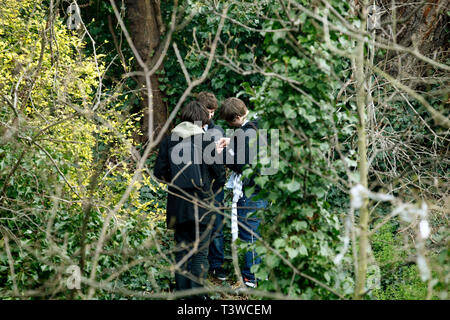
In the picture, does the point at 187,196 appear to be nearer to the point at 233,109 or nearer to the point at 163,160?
the point at 163,160

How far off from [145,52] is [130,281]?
439 cm

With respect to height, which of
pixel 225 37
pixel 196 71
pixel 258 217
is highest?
pixel 225 37

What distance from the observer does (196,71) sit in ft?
26.6

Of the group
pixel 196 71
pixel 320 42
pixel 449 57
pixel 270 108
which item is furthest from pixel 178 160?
pixel 449 57

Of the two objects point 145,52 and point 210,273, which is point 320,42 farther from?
point 145,52

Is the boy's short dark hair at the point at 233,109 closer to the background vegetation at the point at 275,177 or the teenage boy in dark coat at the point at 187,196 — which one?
the background vegetation at the point at 275,177

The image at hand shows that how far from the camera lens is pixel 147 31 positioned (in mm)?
8297

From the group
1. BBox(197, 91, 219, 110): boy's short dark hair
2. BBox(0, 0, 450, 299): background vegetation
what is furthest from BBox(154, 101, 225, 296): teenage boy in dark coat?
BBox(197, 91, 219, 110): boy's short dark hair

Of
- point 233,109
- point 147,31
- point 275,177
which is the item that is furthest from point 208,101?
point 147,31

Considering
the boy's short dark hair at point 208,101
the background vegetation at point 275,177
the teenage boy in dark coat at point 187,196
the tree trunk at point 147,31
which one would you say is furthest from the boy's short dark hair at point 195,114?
the tree trunk at point 147,31

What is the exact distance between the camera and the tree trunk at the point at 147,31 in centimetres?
826

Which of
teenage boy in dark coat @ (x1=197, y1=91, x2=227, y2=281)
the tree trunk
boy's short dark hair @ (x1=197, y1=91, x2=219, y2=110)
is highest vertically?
the tree trunk

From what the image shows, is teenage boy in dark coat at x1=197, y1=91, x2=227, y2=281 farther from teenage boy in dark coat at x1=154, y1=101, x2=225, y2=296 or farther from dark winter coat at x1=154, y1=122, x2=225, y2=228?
teenage boy in dark coat at x1=154, y1=101, x2=225, y2=296

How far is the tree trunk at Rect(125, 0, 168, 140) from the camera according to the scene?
8.26 metres
